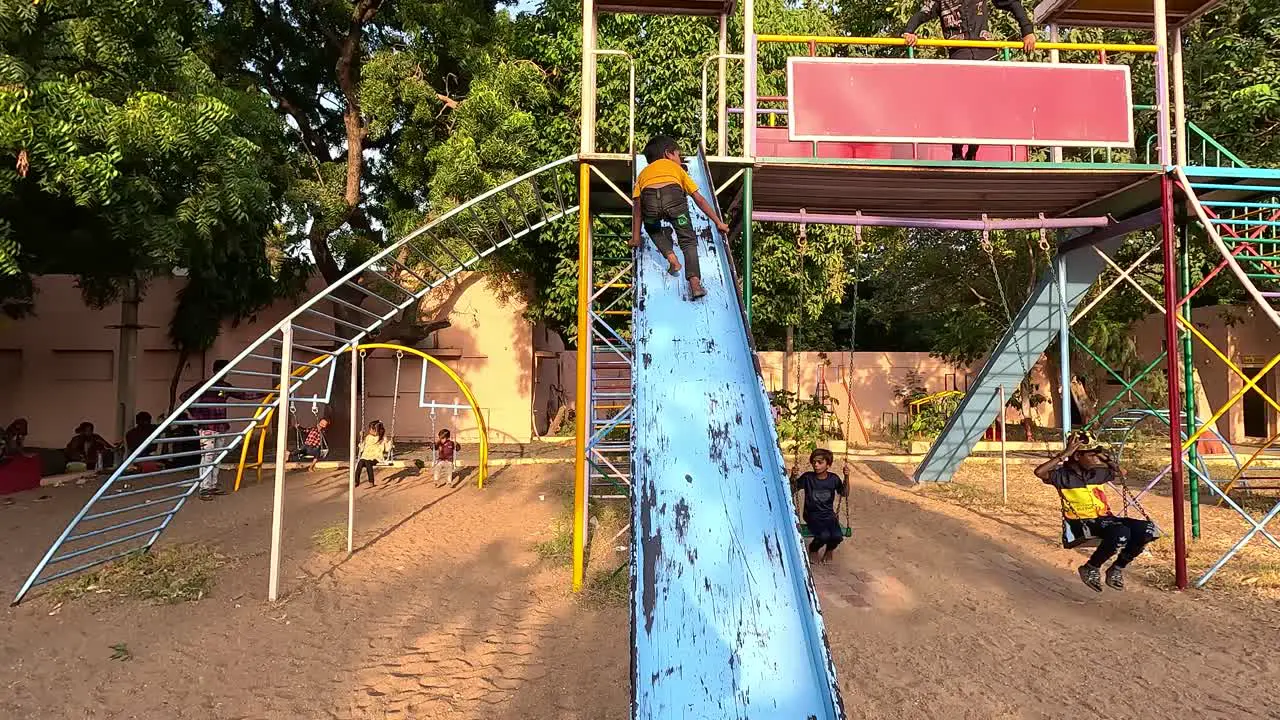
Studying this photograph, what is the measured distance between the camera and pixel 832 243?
13.6 metres

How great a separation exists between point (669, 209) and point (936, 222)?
388 centimetres

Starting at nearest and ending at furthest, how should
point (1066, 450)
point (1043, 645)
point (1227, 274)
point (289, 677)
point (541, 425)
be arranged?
point (289, 677) < point (1043, 645) < point (1066, 450) < point (1227, 274) < point (541, 425)

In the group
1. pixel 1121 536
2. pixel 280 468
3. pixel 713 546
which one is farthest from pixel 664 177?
pixel 1121 536

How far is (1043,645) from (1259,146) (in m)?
8.82

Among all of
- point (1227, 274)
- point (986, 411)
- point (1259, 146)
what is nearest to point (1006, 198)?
point (986, 411)

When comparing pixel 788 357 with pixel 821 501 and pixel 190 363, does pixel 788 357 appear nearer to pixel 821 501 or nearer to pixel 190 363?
pixel 821 501

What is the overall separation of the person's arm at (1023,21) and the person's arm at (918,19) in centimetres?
57

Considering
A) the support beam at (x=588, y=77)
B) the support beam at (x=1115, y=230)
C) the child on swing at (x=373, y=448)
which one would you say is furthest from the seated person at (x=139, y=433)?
the support beam at (x=1115, y=230)

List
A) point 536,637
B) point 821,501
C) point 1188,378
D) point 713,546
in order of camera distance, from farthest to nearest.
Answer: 1. point 1188,378
2. point 821,501
3. point 536,637
4. point 713,546

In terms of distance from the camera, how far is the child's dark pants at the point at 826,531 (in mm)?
6129

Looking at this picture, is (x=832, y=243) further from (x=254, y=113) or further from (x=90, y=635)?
(x=90, y=635)

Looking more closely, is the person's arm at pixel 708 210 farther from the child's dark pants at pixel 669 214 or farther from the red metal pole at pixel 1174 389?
the red metal pole at pixel 1174 389

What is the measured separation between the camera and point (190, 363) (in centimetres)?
1570

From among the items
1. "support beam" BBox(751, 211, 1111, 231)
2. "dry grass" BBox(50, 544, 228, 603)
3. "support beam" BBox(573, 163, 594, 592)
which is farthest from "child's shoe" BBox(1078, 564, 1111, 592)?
"dry grass" BBox(50, 544, 228, 603)
